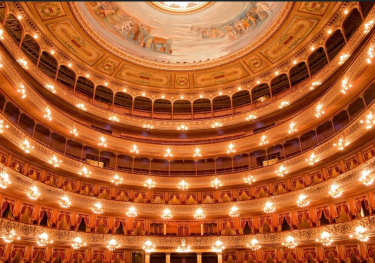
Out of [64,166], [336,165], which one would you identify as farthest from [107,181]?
[336,165]

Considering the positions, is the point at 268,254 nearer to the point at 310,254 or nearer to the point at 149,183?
the point at 310,254

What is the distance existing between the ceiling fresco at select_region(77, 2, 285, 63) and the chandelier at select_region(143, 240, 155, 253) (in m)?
15.9

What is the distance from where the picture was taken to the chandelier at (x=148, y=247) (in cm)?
2270

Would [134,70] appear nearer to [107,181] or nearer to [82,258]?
[107,181]


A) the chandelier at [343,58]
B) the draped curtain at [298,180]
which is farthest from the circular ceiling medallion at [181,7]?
the draped curtain at [298,180]

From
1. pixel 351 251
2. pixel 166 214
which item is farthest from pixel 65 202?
pixel 351 251

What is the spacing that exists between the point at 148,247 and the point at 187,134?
11447 mm

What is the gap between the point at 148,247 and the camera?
2288 centimetres

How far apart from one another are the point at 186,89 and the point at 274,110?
9.22m

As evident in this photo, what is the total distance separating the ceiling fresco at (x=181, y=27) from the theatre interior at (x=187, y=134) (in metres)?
0.11

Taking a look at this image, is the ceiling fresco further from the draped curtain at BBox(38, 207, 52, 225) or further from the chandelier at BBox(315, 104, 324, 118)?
the draped curtain at BBox(38, 207, 52, 225)

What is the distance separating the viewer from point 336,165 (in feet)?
67.2

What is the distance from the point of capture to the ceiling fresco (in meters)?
22.6

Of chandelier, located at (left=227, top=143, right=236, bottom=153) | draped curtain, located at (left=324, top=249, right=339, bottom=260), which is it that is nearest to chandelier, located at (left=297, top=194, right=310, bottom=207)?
draped curtain, located at (left=324, top=249, right=339, bottom=260)
